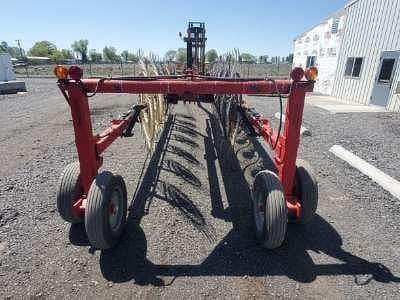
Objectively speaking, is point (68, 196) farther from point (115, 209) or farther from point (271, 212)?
point (271, 212)

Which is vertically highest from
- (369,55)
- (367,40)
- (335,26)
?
(335,26)

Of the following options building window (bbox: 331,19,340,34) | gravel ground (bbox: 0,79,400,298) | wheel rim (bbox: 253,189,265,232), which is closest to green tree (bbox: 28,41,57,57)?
building window (bbox: 331,19,340,34)

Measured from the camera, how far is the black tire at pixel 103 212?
10.1ft

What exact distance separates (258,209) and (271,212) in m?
0.55

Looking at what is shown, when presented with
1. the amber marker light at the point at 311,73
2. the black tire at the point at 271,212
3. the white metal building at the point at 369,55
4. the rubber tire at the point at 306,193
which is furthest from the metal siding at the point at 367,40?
the black tire at the point at 271,212

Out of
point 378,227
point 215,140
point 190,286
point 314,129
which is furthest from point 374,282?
point 314,129

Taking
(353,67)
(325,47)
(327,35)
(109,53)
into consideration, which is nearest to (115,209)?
(353,67)

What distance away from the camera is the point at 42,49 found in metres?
116

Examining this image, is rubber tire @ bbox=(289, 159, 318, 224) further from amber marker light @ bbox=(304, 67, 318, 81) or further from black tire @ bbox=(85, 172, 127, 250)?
black tire @ bbox=(85, 172, 127, 250)

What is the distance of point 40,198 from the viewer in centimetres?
462

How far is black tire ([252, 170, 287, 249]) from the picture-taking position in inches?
122

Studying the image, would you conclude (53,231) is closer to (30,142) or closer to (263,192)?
(263,192)

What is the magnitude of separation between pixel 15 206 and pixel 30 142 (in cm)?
394

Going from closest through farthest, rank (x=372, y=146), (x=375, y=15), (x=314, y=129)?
(x=372, y=146), (x=314, y=129), (x=375, y=15)
